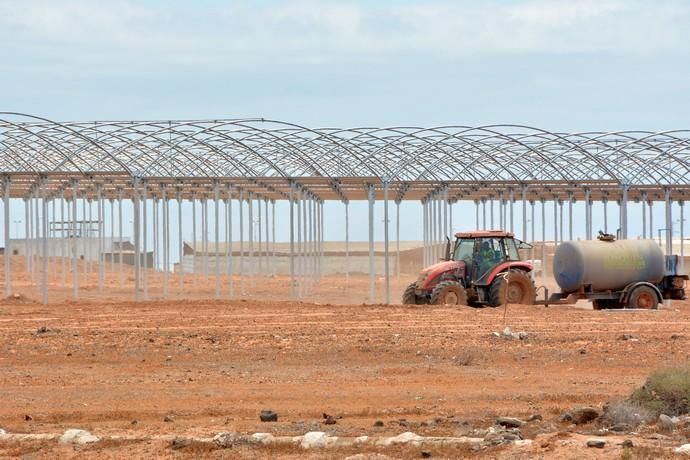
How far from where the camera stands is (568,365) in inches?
676

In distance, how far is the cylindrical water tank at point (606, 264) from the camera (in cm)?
2658

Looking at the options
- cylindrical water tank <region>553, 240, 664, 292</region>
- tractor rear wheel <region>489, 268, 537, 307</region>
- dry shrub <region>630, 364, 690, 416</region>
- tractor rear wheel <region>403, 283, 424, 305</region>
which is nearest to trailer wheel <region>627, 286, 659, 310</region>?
cylindrical water tank <region>553, 240, 664, 292</region>

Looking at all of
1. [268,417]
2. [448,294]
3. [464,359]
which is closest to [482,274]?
[448,294]

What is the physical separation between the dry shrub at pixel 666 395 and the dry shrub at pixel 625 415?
0.23 metres

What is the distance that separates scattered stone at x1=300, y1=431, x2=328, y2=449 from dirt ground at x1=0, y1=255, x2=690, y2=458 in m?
0.11

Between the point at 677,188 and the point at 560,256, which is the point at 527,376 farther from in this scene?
the point at 677,188

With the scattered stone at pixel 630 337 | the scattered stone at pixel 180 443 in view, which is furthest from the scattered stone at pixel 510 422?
the scattered stone at pixel 630 337

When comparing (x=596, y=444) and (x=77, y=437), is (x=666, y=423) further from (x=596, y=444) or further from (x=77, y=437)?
(x=77, y=437)

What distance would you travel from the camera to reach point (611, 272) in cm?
2677

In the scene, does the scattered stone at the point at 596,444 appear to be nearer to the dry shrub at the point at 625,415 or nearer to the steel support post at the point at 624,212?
the dry shrub at the point at 625,415

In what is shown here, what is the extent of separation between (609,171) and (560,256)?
14.5 feet

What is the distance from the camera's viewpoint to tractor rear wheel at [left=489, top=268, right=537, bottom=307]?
26.0 meters

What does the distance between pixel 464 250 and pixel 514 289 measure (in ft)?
4.56

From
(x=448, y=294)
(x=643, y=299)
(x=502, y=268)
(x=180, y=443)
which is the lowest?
(x=180, y=443)
